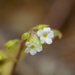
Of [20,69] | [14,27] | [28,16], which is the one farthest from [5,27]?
[20,69]

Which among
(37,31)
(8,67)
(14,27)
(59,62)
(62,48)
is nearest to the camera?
(37,31)

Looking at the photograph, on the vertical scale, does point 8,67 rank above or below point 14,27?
below

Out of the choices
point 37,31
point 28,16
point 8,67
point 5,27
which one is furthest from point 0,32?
point 37,31

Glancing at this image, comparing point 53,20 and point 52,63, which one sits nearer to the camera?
point 52,63

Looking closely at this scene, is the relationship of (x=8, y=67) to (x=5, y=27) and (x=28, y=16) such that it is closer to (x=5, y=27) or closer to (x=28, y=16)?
(x=5, y=27)

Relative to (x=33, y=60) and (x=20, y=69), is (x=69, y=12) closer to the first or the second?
(x=33, y=60)

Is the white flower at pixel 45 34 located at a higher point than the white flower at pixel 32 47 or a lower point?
higher

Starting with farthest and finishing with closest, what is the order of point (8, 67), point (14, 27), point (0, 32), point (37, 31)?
point (14, 27)
point (0, 32)
point (8, 67)
point (37, 31)

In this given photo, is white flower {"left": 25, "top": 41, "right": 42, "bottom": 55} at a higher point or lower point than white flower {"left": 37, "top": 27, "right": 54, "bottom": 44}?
lower

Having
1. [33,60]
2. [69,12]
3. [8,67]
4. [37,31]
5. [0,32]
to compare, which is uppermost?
[69,12]
